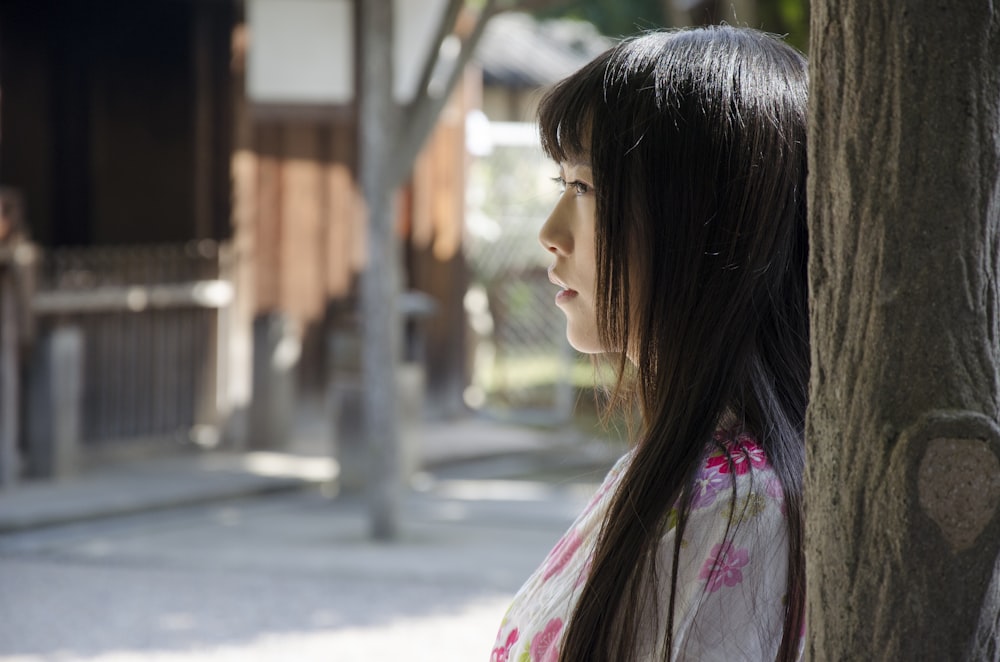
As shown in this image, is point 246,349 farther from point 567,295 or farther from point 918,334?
point 918,334

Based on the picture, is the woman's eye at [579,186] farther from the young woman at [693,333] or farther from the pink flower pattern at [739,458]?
the pink flower pattern at [739,458]

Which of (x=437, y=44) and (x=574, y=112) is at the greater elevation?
(x=437, y=44)

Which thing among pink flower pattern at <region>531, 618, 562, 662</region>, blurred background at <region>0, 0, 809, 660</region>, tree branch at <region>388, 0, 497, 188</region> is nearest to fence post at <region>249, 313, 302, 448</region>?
blurred background at <region>0, 0, 809, 660</region>

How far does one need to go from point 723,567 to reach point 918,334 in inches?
10.5

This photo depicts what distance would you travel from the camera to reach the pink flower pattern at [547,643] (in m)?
1.32

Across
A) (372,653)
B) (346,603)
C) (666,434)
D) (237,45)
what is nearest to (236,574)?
(346,603)

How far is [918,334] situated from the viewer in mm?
1065

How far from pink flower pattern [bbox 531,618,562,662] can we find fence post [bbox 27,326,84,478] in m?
6.74

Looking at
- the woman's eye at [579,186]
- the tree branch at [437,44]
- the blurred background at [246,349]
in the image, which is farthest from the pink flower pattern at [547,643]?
the tree branch at [437,44]

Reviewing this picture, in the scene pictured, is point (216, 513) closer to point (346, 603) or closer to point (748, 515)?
point (346, 603)

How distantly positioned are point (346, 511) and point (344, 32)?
11.2 ft

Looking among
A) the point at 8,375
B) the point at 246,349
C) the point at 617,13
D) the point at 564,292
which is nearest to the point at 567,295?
the point at 564,292

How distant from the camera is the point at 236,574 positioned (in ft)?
20.5

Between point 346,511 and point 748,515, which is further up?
point 748,515
